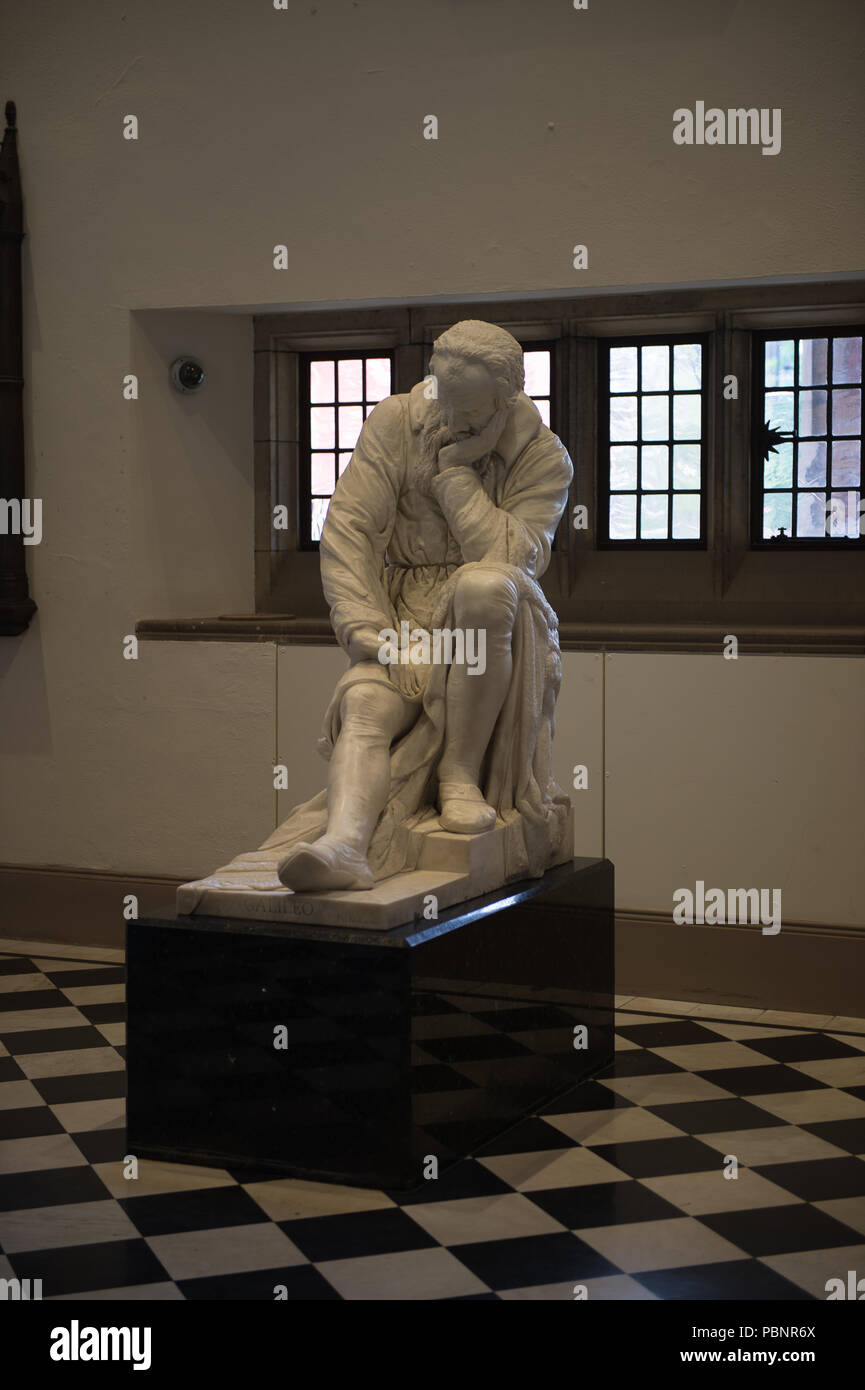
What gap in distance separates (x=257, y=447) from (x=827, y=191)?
2651 mm

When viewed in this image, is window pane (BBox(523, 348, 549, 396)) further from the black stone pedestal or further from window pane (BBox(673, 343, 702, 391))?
the black stone pedestal

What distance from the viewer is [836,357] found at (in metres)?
6.44

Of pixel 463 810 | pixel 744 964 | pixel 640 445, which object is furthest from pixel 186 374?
pixel 744 964

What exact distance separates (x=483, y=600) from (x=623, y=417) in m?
2.43

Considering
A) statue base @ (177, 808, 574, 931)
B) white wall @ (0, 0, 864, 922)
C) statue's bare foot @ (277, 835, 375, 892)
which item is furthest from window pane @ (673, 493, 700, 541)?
statue's bare foot @ (277, 835, 375, 892)

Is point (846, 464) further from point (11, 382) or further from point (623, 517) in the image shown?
point (11, 382)

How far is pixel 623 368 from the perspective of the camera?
265 inches

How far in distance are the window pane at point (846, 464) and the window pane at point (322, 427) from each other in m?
2.11

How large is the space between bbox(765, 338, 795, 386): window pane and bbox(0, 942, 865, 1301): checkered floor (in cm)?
265

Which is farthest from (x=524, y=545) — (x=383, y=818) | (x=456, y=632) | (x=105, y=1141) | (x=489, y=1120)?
(x=105, y=1141)

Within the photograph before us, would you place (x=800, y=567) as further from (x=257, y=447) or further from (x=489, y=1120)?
(x=489, y=1120)

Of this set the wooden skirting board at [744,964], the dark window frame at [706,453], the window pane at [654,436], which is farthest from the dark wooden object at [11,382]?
the window pane at [654,436]

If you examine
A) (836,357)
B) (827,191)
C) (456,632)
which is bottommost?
(456,632)

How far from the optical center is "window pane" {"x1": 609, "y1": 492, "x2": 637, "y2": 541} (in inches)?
267
